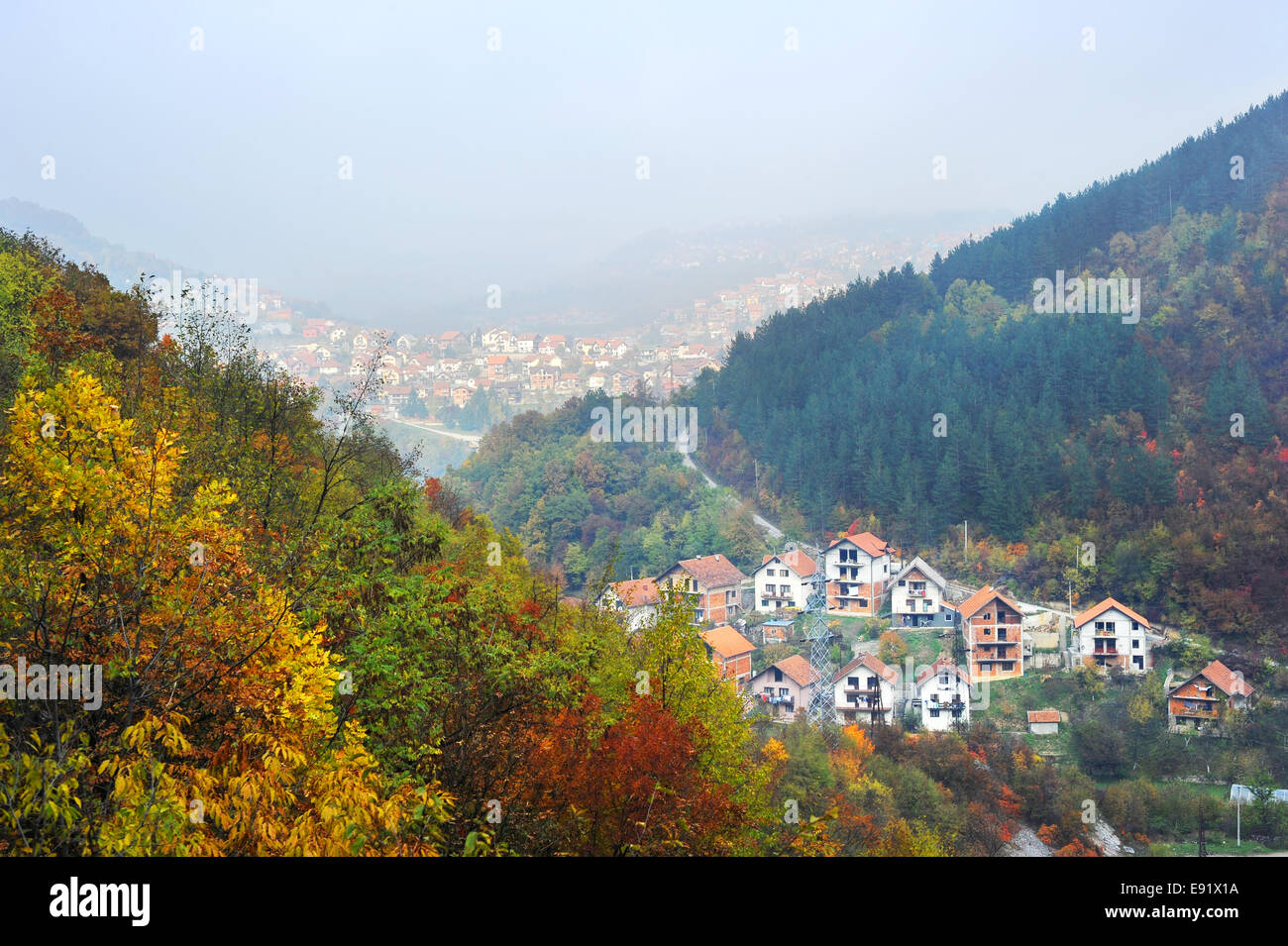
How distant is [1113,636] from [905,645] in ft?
23.6

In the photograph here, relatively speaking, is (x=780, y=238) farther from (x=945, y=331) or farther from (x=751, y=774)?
(x=751, y=774)

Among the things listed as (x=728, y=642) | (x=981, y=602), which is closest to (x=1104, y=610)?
(x=981, y=602)

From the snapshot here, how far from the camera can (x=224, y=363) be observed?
12.1m

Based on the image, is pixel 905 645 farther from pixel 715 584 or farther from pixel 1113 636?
pixel 715 584

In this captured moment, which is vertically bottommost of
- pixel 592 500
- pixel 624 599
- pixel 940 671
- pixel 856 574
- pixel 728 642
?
pixel 940 671

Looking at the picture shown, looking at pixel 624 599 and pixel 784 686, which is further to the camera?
pixel 784 686

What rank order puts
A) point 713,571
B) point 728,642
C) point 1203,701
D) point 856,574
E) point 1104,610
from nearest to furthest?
point 1203,701 → point 1104,610 → point 728,642 → point 856,574 → point 713,571

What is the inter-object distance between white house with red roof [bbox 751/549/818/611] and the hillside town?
0.16ft

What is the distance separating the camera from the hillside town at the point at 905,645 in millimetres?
29234

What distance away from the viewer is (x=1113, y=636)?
31984mm

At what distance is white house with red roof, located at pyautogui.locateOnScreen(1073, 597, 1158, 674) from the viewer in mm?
31844

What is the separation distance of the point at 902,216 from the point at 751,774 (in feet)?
504

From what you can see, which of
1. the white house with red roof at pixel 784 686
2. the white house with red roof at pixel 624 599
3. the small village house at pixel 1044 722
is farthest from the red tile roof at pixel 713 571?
the small village house at pixel 1044 722

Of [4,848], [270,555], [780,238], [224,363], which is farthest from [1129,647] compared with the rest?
[780,238]
